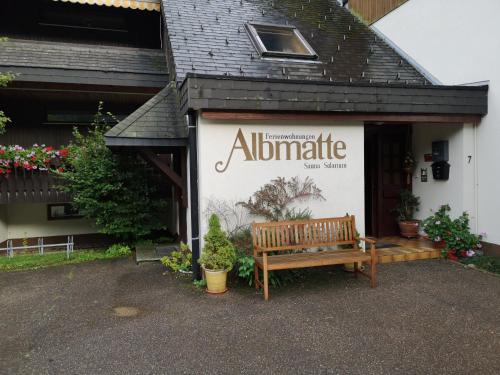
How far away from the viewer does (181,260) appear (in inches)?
261

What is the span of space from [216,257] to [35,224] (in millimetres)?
6374

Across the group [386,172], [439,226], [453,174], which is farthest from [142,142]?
[453,174]

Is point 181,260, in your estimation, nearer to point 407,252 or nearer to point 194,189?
point 194,189

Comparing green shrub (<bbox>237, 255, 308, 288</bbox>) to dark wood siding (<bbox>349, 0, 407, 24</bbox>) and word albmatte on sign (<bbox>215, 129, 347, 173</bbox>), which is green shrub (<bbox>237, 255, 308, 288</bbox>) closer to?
word albmatte on sign (<bbox>215, 129, 347, 173</bbox>)

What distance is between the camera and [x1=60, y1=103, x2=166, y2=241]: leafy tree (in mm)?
7492

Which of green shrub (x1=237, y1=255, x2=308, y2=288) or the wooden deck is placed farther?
the wooden deck

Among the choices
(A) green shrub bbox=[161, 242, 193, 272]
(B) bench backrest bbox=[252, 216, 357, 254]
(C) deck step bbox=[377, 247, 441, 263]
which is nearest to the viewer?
(B) bench backrest bbox=[252, 216, 357, 254]

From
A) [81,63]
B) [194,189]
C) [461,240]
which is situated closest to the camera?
[194,189]

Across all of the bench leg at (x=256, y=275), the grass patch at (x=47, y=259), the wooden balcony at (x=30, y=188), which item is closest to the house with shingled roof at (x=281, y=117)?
the bench leg at (x=256, y=275)

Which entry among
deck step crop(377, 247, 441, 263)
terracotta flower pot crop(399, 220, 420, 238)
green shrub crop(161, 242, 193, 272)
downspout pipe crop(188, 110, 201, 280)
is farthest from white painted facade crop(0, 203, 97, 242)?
terracotta flower pot crop(399, 220, 420, 238)

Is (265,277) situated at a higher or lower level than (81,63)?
lower

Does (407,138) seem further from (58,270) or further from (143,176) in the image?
(58,270)

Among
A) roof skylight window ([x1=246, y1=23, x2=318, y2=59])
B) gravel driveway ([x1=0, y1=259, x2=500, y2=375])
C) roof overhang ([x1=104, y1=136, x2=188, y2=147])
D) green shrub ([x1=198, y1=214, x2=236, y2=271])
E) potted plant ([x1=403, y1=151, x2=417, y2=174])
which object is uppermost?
roof skylight window ([x1=246, y1=23, x2=318, y2=59])

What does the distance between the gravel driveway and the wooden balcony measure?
242 centimetres
